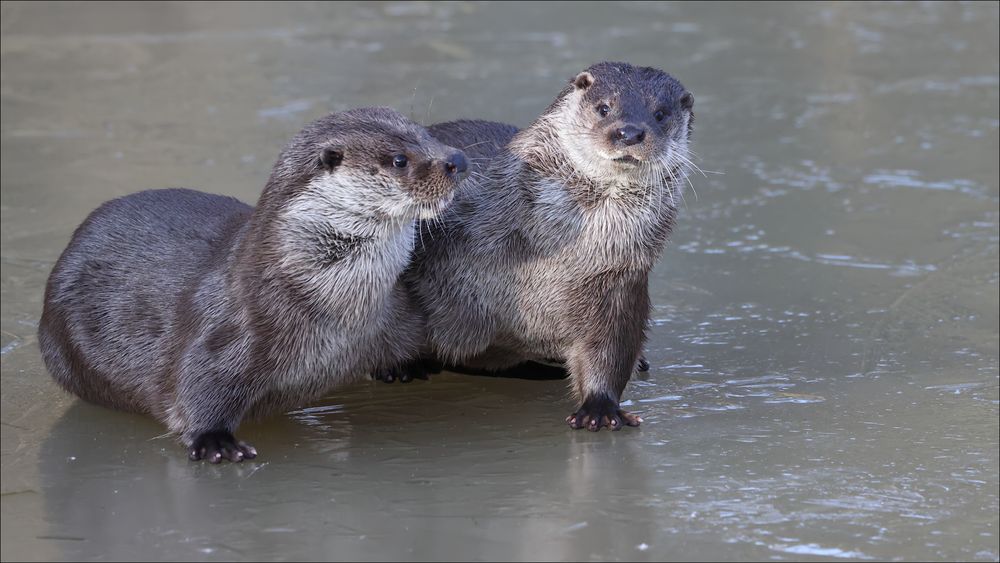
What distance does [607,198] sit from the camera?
12.1 ft

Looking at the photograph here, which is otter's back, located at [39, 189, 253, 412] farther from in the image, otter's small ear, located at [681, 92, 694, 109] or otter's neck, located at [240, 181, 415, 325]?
otter's small ear, located at [681, 92, 694, 109]

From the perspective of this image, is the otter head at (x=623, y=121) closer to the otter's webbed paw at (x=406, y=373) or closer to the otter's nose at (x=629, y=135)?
the otter's nose at (x=629, y=135)

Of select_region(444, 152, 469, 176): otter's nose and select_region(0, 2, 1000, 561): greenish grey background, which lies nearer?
select_region(0, 2, 1000, 561): greenish grey background

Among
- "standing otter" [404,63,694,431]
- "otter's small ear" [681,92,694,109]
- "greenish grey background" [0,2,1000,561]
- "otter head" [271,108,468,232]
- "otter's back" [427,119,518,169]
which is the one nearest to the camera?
"greenish grey background" [0,2,1000,561]

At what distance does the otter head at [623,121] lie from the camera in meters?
3.57

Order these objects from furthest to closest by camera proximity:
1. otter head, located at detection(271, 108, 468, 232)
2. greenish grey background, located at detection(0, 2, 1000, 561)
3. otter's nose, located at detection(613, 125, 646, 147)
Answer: otter's nose, located at detection(613, 125, 646, 147)
otter head, located at detection(271, 108, 468, 232)
greenish grey background, located at detection(0, 2, 1000, 561)

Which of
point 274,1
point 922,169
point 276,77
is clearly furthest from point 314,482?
point 274,1

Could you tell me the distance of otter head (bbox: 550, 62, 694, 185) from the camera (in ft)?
11.7

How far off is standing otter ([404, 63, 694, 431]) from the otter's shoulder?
11cm

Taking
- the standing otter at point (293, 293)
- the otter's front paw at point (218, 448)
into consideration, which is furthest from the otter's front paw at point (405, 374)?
the otter's front paw at point (218, 448)

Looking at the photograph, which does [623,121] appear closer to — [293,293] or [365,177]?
[365,177]

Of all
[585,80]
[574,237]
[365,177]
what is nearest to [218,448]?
[365,177]

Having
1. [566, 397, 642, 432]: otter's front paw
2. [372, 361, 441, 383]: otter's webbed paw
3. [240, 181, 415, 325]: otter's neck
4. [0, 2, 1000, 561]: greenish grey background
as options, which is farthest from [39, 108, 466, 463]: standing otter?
[566, 397, 642, 432]: otter's front paw

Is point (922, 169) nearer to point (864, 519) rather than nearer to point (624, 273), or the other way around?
point (624, 273)
